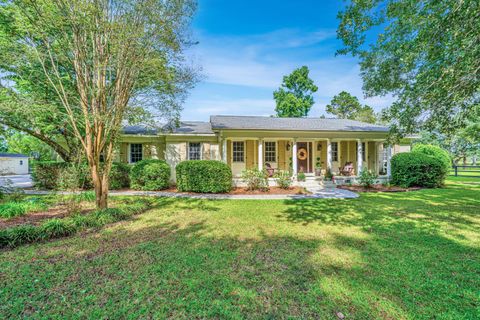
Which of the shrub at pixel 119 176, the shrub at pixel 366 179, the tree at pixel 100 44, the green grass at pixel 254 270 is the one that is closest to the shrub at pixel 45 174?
the shrub at pixel 119 176

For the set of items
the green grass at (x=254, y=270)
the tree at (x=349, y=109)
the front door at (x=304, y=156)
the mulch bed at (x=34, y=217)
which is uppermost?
the tree at (x=349, y=109)

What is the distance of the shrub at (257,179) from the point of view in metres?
10.8

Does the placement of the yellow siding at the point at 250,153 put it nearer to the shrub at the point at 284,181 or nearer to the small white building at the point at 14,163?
the shrub at the point at 284,181

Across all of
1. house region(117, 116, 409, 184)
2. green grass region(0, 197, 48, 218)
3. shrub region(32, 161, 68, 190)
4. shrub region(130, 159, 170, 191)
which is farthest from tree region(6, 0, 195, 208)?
shrub region(32, 161, 68, 190)

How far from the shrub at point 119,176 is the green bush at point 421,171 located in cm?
1566

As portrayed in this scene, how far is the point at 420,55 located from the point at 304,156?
30.0ft

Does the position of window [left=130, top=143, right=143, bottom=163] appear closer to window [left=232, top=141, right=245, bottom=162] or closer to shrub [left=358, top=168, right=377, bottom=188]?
window [left=232, top=141, right=245, bottom=162]

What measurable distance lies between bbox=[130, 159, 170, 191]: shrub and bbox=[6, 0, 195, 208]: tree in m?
4.34

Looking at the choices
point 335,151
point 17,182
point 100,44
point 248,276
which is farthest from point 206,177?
point 17,182

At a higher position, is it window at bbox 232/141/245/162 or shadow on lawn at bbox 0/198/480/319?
window at bbox 232/141/245/162

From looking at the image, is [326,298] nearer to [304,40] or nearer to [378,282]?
[378,282]

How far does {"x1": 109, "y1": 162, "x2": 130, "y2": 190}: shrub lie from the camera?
457 inches

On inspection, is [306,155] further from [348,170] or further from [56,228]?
[56,228]

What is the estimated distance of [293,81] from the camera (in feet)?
102
